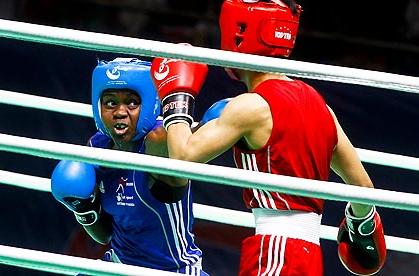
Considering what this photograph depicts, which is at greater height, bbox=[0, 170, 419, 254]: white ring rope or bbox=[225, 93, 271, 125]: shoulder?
bbox=[0, 170, 419, 254]: white ring rope

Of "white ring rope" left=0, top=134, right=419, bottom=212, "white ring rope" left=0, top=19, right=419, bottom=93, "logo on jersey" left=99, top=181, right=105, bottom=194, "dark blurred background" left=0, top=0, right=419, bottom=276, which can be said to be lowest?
"white ring rope" left=0, top=134, right=419, bottom=212

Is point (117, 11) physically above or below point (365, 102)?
above

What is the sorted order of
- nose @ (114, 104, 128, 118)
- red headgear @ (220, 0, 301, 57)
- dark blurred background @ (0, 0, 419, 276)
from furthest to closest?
dark blurred background @ (0, 0, 419, 276), nose @ (114, 104, 128, 118), red headgear @ (220, 0, 301, 57)

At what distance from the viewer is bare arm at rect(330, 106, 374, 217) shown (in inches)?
107

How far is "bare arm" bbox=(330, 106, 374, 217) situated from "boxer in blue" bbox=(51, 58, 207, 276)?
42 cm

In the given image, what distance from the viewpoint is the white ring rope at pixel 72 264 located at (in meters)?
2.20

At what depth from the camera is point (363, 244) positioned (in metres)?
2.78

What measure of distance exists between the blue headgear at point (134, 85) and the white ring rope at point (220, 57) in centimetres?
68

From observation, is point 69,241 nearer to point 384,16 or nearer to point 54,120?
point 54,120

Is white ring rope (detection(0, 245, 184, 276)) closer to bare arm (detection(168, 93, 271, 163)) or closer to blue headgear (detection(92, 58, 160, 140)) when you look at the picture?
bare arm (detection(168, 93, 271, 163))

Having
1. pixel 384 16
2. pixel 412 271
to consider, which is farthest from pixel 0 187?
pixel 384 16

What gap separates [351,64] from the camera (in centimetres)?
548

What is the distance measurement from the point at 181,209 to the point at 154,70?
539mm

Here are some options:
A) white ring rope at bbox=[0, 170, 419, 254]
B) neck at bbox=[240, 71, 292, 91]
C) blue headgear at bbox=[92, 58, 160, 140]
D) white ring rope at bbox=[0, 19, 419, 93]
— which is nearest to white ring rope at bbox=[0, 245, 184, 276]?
white ring rope at bbox=[0, 19, 419, 93]
